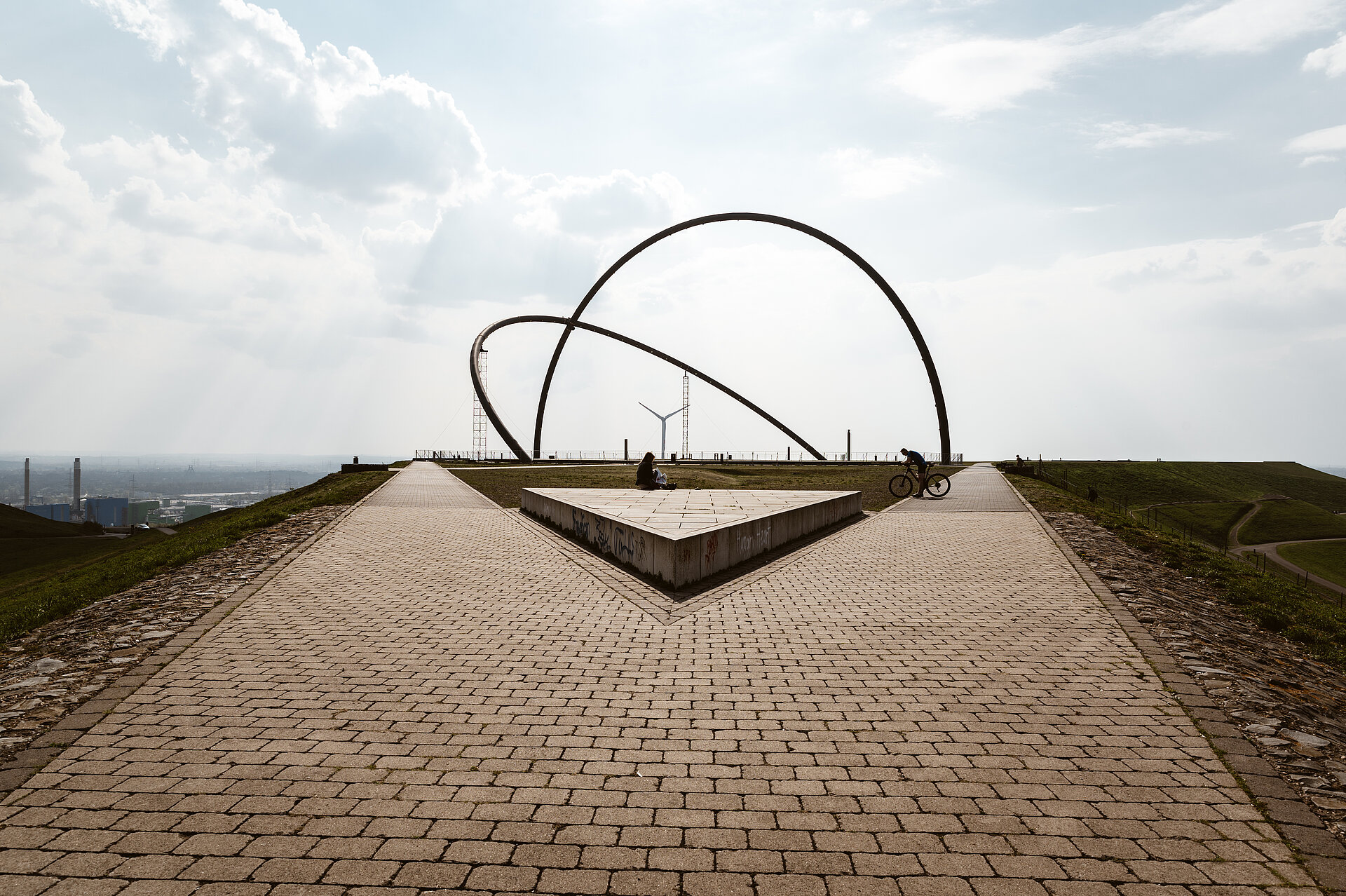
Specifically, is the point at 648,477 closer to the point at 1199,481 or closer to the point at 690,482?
the point at 690,482

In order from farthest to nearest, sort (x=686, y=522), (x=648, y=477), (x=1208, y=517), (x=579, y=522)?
(x=1208, y=517) < (x=648, y=477) < (x=579, y=522) < (x=686, y=522)

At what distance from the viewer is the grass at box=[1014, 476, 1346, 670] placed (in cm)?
721

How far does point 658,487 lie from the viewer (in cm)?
2030

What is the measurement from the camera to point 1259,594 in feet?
29.2

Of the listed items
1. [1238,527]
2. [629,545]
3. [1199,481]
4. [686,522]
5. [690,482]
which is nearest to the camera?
[629,545]

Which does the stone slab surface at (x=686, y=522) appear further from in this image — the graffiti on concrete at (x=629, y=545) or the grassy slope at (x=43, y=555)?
the grassy slope at (x=43, y=555)

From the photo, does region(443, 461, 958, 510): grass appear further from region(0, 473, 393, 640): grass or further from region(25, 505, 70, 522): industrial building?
region(25, 505, 70, 522): industrial building

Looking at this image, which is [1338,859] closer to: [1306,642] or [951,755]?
[951,755]

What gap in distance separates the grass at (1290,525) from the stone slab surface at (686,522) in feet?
157

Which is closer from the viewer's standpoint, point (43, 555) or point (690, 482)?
point (43, 555)

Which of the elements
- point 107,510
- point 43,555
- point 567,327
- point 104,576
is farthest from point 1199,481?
point 107,510

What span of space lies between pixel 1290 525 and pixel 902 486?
4914 cm

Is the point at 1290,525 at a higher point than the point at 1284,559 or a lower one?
higher

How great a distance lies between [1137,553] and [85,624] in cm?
1410
